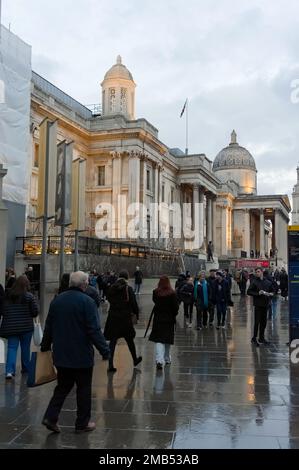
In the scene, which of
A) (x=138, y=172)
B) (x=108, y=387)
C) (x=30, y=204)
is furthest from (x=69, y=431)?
(x=138, y=172)

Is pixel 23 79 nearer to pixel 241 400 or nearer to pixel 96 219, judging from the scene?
pixel 96 219

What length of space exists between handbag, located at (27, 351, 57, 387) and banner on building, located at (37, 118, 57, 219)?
7359mm

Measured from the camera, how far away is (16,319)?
810cm

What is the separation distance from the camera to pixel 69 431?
18.1 feet

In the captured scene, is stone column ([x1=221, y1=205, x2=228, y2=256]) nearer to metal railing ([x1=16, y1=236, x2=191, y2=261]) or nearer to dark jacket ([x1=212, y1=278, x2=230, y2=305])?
metal railing ([x1=16, y1=236, x2=191, y2=261])

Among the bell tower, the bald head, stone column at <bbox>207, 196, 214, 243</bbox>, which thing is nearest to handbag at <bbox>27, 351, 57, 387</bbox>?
the bald head

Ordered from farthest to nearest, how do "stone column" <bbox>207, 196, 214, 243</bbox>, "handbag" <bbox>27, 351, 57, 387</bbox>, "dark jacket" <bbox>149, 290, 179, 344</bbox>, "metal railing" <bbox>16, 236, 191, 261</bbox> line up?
"stone column" <bbox>207, 196, 214, 243</bbox> → "metal railing" <bbox>16, 236, 191, 261</bbox> → "dark jacket" <bbox>149, 290, 179, 344</bbox> → "handbag" <bbox>27, 351, 57, 387</bbox>

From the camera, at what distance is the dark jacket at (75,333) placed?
5402 millimetres

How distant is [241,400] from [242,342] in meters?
5.50

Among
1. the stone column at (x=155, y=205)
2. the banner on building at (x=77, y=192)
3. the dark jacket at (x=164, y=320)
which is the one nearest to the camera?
the dark jacket at (x=164, y=320)

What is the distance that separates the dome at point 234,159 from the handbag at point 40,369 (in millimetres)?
89413

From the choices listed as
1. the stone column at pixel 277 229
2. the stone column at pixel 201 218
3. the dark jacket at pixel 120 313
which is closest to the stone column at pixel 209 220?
the stone column at pixel 201 218

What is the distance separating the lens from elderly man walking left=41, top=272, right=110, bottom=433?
5.40 m

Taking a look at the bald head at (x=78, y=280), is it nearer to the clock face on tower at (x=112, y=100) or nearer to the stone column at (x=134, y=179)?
the stone column at (x=134, y=179)
